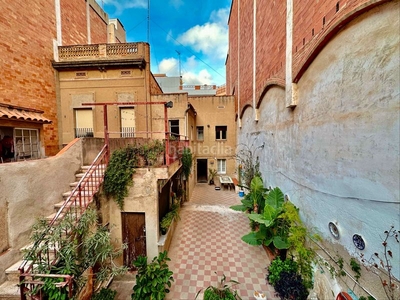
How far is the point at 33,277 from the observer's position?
108 inches

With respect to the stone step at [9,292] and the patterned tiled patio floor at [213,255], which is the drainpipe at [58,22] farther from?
the patterned tiled patio floor at [213,255]

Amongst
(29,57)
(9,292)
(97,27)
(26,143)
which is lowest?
(9,292)

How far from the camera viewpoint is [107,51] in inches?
353

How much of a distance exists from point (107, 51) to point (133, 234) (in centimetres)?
950

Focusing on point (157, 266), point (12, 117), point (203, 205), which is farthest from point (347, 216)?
point (12, 117)

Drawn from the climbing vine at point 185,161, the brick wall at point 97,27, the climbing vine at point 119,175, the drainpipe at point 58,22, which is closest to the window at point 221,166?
the climbing vine at point 185,161

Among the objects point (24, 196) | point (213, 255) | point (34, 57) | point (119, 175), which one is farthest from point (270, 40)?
point (34, 57)

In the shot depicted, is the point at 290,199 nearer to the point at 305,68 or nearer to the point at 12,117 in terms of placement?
the point at 305,68

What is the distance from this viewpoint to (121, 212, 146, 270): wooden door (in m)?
5.16

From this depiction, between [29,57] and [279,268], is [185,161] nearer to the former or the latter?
[279,268]

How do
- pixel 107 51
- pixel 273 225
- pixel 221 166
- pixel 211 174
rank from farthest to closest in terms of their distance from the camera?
pixel 221 166 < pixel 211 174 < pixel 107 51 < pixel 273 225

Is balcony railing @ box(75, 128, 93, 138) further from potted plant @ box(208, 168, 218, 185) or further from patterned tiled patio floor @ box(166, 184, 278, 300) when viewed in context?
potted plant @ box(208, 168, 218, 185)

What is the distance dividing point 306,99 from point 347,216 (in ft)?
8.49

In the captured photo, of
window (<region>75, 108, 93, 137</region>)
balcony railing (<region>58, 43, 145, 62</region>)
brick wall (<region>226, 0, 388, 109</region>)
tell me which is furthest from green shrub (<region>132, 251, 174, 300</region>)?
balcony railing (<region>58, 43, 145, 62</region>)
